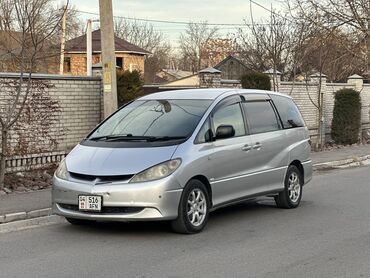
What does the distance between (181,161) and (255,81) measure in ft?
36.9

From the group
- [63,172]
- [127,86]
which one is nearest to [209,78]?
[127,86]

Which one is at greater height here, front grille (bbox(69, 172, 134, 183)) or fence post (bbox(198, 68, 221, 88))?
fence post (bbox(198, 68, 221, 88))

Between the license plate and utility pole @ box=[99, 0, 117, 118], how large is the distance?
4.48 metres

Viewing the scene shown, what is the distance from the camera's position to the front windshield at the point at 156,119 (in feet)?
24.7

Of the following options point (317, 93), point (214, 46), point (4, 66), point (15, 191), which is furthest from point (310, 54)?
point (214, 46)

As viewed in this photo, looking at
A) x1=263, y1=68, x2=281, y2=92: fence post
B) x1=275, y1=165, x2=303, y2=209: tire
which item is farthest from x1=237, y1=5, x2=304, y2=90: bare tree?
x1=275, y1=165, x2=303, y2=209: tire

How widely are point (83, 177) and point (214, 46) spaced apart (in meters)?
54.7

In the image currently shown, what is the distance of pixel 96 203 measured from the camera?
678 cm

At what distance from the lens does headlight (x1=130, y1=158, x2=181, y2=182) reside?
674cm

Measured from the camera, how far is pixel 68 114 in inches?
496

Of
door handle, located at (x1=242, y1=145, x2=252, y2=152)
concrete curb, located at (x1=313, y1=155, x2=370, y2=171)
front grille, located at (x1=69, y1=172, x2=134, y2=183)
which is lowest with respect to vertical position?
concrete curb, located at (x1=313, y1=155, x2=370, y2=171)

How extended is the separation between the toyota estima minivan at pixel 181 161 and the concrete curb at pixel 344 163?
21.1ft

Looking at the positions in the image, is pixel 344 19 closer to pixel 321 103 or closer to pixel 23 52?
pixel 321 103

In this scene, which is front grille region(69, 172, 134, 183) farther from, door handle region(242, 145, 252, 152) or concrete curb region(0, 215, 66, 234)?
door handle region(242, 145, 252, 152)
